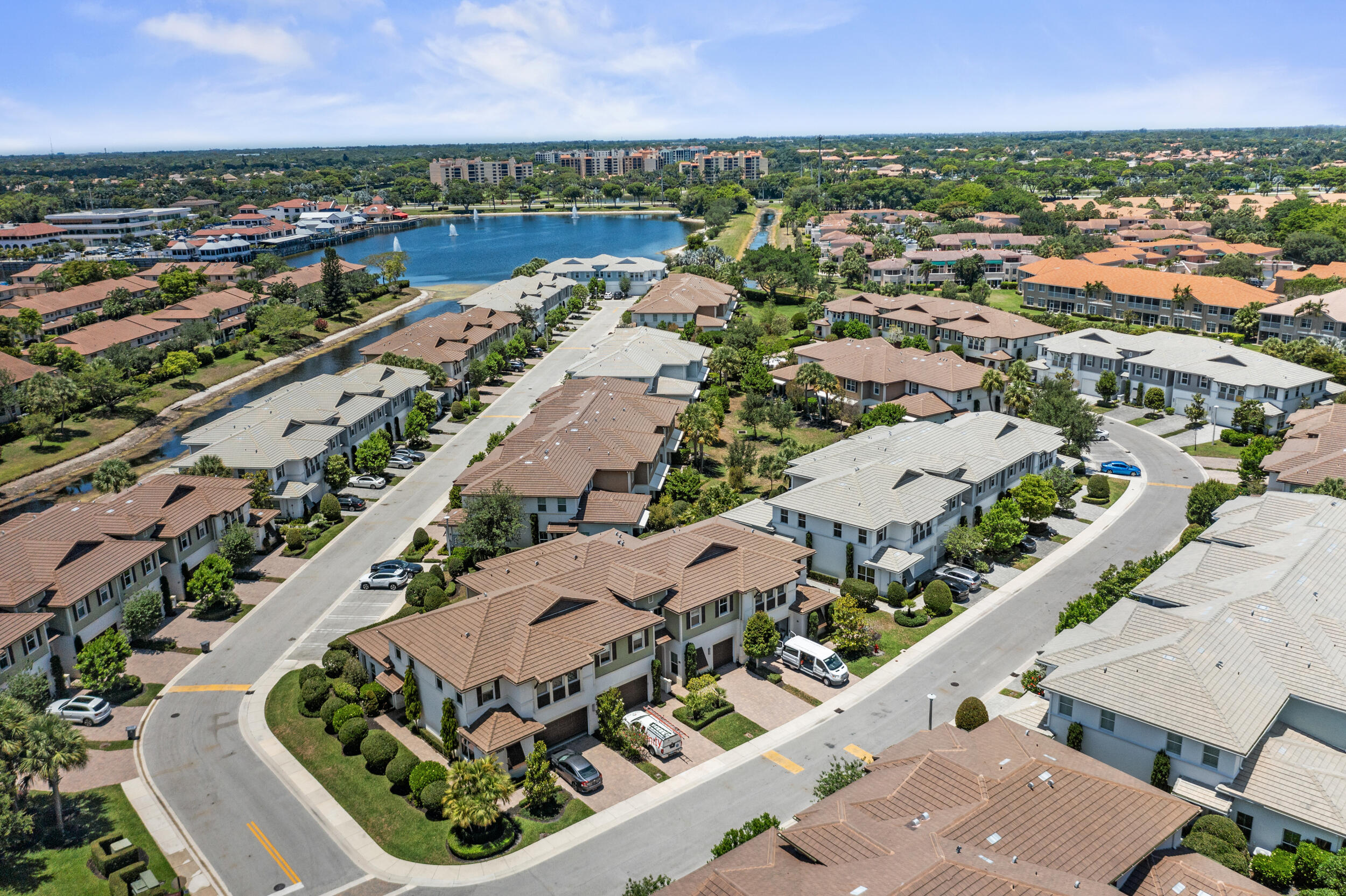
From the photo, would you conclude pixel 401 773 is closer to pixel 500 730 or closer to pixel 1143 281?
pixel 500 730

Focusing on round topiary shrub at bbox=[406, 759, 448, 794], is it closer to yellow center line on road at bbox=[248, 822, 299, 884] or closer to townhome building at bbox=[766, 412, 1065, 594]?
yellow center line on road at bbox=[248, 822, 299, 884]

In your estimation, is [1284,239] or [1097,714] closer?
[1097,714]

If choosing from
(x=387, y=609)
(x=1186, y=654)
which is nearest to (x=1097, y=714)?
(x=1186, y=654)

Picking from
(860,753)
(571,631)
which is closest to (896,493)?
(860,753)

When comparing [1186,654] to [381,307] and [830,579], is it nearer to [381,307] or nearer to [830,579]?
[830,579]

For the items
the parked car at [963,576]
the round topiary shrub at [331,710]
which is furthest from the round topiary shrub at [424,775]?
the parked car at [963,576]

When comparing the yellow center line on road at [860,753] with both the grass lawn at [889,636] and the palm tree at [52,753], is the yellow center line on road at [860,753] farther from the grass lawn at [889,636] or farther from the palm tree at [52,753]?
the palm tree at [52,753]

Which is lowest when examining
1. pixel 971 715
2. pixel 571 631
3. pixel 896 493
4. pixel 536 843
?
pixel 536 843
